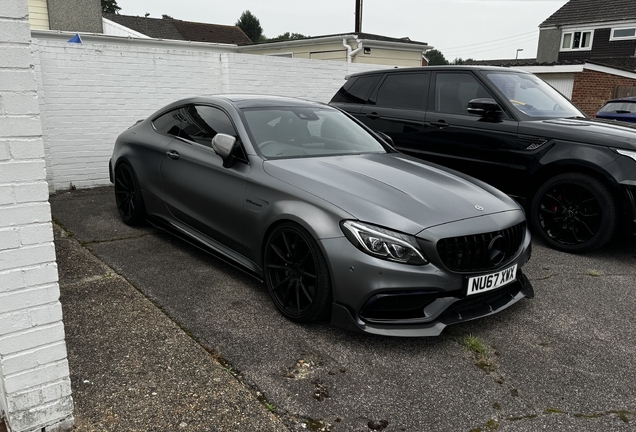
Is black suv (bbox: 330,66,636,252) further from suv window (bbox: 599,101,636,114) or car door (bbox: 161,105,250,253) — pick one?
suv window (bbox: 599,101,636,114)

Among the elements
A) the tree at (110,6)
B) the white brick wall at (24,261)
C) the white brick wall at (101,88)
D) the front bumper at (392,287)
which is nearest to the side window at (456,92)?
the front bumper at (392,287)

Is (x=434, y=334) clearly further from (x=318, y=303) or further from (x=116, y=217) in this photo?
(x=116, y=217)

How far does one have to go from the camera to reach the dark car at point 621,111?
38.4 ft

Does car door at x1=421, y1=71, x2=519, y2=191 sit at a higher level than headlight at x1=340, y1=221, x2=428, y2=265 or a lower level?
higher

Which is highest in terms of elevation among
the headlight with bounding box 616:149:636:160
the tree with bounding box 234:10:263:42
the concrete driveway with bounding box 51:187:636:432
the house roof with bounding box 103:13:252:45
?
the tree with bounding box 234:10:263:42

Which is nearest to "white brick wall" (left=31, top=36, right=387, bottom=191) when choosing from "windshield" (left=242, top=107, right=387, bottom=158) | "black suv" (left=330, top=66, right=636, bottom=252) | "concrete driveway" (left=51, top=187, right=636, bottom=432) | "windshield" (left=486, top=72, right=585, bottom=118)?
"black suv" (left=330, top=66, right=636, bottom=252)

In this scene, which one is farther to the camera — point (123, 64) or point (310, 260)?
point (123, 64)

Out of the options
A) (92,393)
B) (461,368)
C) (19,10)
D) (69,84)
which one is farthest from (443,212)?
(69,84)

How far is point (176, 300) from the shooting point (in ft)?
12.4

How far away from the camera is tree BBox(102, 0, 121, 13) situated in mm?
54647

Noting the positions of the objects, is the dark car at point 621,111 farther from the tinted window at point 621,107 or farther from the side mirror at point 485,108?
the side mirror at point 485,108

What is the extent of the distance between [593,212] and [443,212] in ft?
7.98

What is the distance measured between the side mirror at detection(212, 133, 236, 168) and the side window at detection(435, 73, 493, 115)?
9.88 ft

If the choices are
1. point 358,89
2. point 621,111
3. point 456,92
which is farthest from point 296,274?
point 621,111
